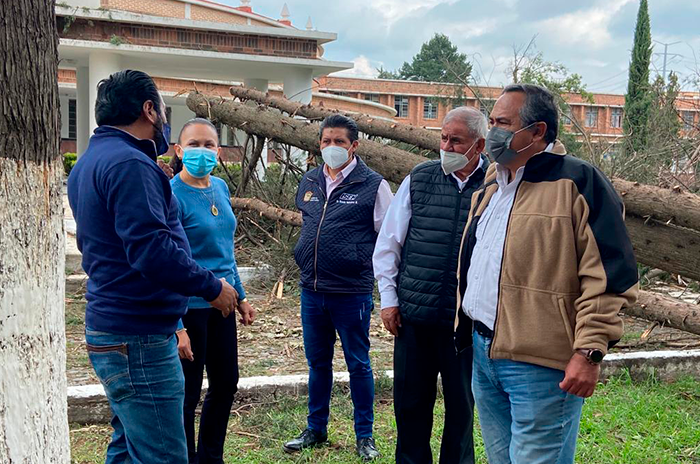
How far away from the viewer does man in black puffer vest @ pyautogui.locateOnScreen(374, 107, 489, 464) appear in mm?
3369

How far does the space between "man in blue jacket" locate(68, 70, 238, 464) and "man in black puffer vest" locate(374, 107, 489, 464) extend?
40.6 inches

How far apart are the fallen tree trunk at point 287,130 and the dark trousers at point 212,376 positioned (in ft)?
12.0

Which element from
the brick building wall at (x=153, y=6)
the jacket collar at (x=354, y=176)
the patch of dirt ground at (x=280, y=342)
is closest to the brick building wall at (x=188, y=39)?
the brick building wall at (x=153, y=6)

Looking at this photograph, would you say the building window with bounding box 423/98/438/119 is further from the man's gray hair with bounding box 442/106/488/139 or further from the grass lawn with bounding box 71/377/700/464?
the man's gray hair with bounding box 442/106/488/139

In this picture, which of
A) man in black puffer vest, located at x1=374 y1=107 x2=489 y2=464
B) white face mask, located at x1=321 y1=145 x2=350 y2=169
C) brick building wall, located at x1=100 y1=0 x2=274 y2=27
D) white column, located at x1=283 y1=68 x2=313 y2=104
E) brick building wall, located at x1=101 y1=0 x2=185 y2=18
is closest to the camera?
man in black puffer vest, located at x1=374 y1=107 x2=489 y2=464

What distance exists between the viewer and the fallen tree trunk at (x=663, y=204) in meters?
5.02

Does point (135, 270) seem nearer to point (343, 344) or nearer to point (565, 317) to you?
point (565, 317)

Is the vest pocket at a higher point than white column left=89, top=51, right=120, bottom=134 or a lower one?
lower

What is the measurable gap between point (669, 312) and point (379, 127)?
11.6 ft

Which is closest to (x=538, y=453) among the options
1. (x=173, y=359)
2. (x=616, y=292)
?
(x=616, y=292)

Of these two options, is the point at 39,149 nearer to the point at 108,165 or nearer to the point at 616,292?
the point at 108,165

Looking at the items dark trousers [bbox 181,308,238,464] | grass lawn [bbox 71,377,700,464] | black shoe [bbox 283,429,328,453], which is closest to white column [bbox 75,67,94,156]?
grass lawn [bbox 71,377,700,464]

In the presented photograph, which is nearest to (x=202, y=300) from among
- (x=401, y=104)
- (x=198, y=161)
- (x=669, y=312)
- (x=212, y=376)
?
(x=212, y=376)

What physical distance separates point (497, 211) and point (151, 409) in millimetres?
1500
